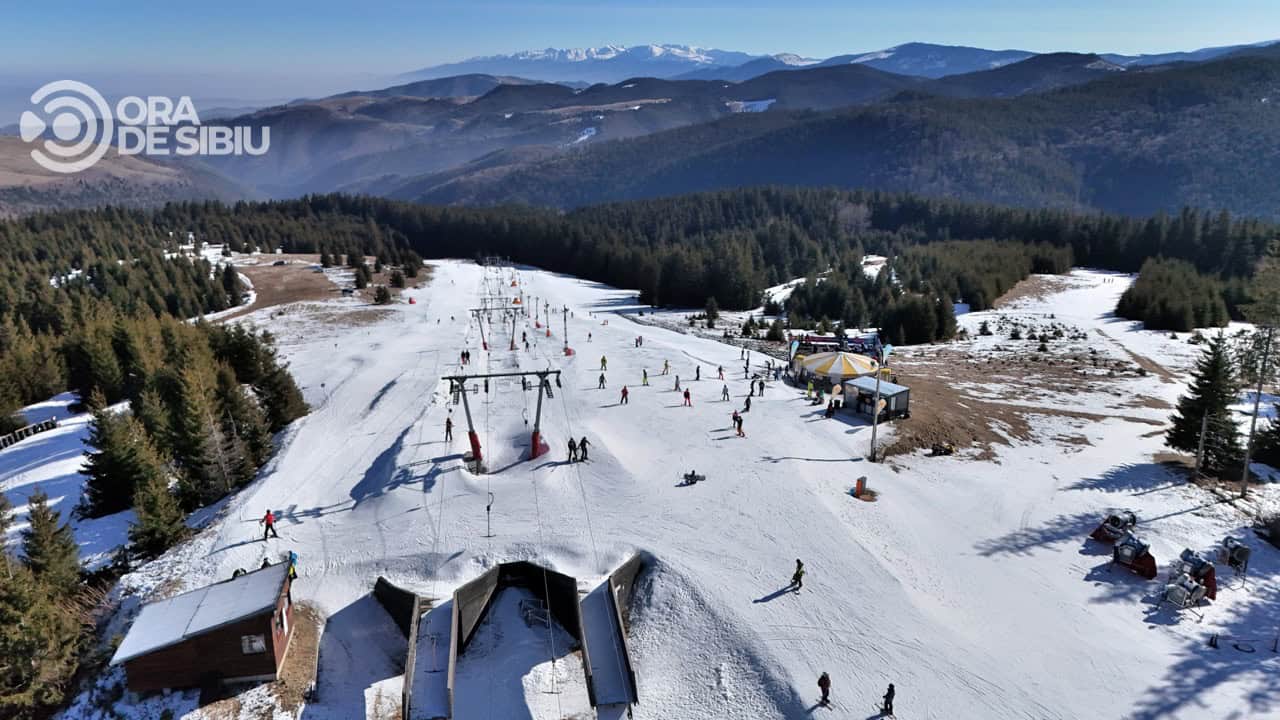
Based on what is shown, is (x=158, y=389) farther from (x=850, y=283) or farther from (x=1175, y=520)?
(x=850, y=283)

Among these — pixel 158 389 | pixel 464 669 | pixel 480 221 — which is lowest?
pixel 464 669

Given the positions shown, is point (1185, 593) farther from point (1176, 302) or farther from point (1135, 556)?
point (1176, 302)

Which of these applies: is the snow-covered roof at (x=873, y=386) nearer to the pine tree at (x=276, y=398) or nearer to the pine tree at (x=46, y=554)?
the pine tree at (x=276, y=398)

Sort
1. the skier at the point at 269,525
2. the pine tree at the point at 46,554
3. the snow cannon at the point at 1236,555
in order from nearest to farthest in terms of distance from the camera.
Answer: the pine tree at the point at 46,554 → the snow cannon at the point at 1236,555 → the skier at the point at 269,525

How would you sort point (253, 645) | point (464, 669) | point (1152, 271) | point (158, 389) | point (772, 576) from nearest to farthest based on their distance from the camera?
point (253, 645), point (464, 669), point (772, 576), point (158, 389), point (1152, 271)

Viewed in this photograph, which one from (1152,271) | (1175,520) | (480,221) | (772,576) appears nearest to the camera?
(772,576)

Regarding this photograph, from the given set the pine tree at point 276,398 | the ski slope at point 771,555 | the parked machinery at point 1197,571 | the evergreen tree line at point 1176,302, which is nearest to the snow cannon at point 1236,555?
the ski slope at point 771,555

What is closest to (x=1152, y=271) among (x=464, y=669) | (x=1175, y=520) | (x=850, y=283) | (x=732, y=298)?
(x=850, y=283)
